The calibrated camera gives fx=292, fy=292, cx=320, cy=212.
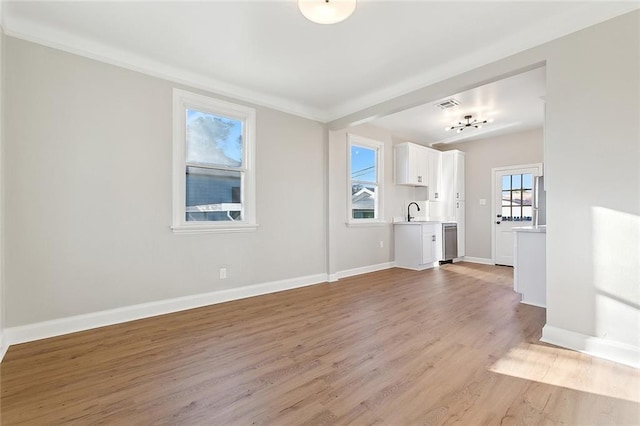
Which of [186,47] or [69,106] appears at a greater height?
[186,47]

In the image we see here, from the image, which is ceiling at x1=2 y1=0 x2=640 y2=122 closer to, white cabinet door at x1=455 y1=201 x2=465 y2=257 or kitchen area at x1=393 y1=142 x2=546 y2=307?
kitchen area at x1=393 y1=142 x2=546 y2=307

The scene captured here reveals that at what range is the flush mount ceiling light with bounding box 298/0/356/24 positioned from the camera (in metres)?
2.09

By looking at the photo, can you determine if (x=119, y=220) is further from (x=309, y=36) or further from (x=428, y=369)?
(x=428, y=369)

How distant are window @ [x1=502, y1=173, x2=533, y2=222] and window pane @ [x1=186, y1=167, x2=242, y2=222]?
18.3ft

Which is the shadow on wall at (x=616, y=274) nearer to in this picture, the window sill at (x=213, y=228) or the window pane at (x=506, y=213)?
the window sill at (x=213, y=228)

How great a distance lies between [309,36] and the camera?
2.76 meters

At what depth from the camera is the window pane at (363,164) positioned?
5500 millimetres

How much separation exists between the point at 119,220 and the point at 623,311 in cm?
442

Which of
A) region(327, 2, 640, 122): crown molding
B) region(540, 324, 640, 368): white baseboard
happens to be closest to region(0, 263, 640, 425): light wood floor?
region(540, 324, 640, 368): white baseboard

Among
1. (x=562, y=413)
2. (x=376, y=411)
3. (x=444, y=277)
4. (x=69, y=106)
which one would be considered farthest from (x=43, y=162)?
(x=444, y=277)

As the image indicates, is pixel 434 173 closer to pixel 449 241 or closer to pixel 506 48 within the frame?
pixel 449 241

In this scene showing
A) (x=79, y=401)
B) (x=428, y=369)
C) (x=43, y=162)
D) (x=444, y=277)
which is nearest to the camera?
(x=79, y=401)

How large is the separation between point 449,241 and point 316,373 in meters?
5.34

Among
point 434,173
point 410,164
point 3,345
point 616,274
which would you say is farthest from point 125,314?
point 434,173
